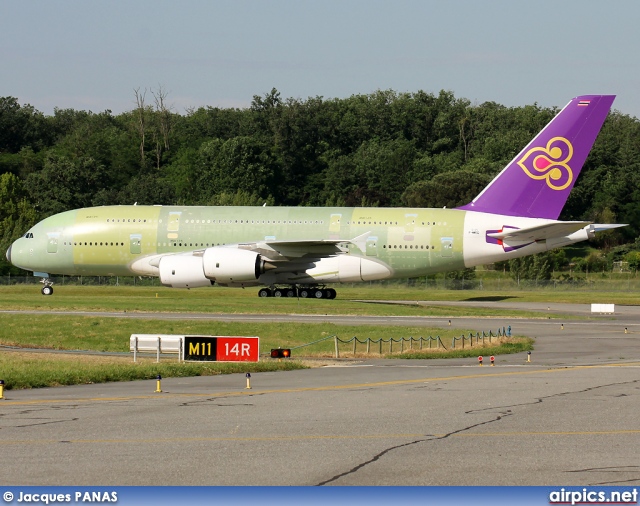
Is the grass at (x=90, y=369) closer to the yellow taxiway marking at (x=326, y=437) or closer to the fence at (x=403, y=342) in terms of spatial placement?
the fence at (x=403, y=342)

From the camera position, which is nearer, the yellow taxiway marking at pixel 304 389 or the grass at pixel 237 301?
the yellow taxiway marking at pixel 304 389

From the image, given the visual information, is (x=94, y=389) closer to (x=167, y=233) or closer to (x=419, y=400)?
(x=419, y=400)

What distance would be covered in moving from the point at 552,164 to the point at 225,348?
3138cm

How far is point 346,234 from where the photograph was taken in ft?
179

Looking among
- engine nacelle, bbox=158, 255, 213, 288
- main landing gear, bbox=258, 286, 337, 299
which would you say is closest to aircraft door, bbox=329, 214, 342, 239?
main landing gear, bbox=258, 286, 337, 299

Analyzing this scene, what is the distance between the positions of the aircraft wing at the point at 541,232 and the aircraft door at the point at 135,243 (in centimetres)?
1928

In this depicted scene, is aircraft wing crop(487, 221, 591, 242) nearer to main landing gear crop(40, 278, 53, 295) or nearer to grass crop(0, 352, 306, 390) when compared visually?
main landing gear crop(40, 278, 53, 295)

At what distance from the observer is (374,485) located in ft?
38.1

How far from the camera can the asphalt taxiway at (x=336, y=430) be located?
12.2 m

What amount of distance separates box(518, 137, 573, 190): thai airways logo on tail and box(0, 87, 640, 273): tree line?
44377 mm

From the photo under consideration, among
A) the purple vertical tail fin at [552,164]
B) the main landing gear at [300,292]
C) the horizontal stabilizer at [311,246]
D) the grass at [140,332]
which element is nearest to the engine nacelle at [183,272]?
the horizontal stabilizer at [311,246]

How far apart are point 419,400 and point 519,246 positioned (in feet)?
116

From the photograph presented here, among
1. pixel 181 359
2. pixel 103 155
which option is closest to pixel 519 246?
pixel 181 359

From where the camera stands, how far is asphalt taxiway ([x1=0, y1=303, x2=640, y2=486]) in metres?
12.2
